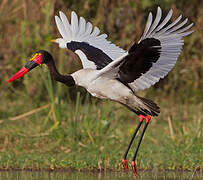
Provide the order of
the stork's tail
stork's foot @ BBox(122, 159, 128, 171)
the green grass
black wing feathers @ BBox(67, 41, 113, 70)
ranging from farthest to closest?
black wing feathers @ BBox(67, 41, 113, 70) → the green grass → the stork's tail → stork's foot @ BBox(122, 159, 128, 171)

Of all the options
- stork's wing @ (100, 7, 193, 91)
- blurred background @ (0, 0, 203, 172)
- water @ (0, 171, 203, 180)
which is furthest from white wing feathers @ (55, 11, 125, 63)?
water @ (0, 171, 203, 180)

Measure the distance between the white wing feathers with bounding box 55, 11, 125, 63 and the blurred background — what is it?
0.36m

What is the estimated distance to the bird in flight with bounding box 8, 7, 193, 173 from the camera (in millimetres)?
4680

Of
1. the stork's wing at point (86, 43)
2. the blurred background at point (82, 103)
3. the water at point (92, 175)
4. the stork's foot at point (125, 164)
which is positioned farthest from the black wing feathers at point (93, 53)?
the water at point (92, 175)

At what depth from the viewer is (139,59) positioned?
4.98 meters

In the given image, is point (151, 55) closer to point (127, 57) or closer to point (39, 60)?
point (127, 57)

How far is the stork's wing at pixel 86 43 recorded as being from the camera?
235 inches

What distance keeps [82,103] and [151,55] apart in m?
4.41

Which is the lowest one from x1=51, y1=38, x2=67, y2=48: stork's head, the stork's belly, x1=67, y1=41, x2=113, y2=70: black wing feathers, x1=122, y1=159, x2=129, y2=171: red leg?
x1=122, y1=159, x2=129, y2=171: red leg

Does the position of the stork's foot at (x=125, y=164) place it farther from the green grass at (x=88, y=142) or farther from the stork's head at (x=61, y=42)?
the stork's head at (x=61, y=42)

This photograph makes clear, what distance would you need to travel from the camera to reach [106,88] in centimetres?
539

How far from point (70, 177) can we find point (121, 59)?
4.04 feet

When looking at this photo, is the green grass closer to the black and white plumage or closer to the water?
the water

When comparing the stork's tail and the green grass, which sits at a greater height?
the stork's tail
